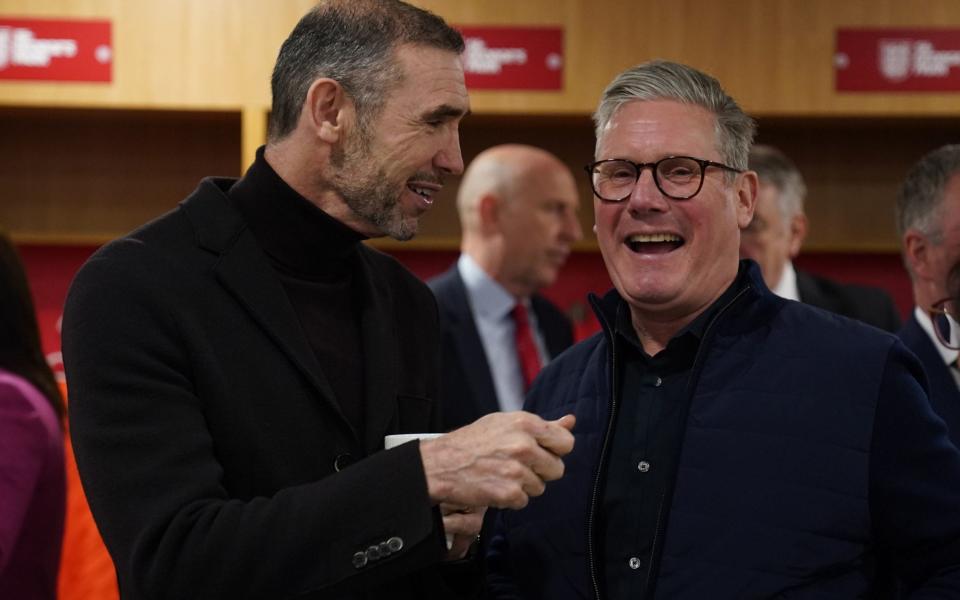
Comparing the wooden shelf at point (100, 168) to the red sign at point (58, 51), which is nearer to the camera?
the red sign at point (58, 51)

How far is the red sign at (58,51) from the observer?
4977 millimetres

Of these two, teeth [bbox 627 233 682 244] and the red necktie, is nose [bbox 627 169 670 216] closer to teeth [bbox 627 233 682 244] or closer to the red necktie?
teeth [bbox 627 233 682 244]

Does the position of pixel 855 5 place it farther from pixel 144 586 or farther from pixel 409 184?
pixel 144 586

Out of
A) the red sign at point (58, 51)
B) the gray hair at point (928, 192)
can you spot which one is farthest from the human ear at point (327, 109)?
the red sign at point (58, 51)

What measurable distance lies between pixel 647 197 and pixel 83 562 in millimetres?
2086

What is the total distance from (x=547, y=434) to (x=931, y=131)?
434 centimetres

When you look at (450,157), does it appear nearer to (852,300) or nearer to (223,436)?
(223,436)

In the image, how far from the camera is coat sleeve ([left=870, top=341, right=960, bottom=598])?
1.70m

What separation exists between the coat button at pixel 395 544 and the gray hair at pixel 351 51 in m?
0.67

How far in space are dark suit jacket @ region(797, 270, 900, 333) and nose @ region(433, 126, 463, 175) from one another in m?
2.27

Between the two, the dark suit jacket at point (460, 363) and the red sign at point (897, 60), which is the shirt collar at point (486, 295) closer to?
the dark suit jacket at point (460, 363)

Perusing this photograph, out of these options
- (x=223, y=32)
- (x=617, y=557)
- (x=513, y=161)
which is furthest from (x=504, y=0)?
(x=617, y=557)

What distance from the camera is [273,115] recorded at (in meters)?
2.00

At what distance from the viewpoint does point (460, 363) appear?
12.7 ft
